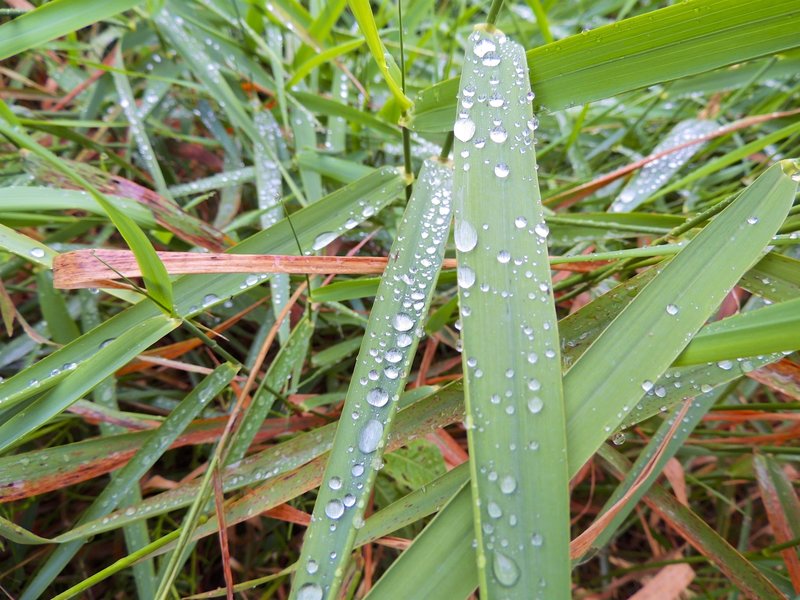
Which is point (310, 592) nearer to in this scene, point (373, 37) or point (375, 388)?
point (375, 388)

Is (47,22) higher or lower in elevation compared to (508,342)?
higher

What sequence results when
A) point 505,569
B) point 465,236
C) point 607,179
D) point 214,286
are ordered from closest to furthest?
1. point 505,569
2. point 465,236
3. point 214,286
4. point 607,179

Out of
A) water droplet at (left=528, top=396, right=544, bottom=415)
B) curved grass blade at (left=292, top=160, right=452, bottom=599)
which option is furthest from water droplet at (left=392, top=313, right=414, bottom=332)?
water droplet at (left=528, top=396, right=544, bottom=415)

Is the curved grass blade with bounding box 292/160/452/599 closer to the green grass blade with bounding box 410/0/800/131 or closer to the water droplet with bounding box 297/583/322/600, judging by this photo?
the water droplet with bounding box 297/583/322/600

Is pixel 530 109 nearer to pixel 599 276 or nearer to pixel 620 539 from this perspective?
pixel 599 276

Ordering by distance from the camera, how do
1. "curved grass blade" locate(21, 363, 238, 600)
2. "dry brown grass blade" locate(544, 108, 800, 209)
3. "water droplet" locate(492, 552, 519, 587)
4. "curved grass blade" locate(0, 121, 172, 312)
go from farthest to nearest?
"dry brown grass blade" locate(544, 108, 800, 209), "curved grass blade" locate(21, 363, 238, 600), "curved grass blade" locate(0, 121, 172, 312), "water droplet" locate(492, 552, 519, 587)

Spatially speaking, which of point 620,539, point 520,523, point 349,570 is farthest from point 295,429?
point 620,539

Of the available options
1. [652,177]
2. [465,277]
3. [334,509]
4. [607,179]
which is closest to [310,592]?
[334,509]

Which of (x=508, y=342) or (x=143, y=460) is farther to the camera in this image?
(x=143, y=460)
